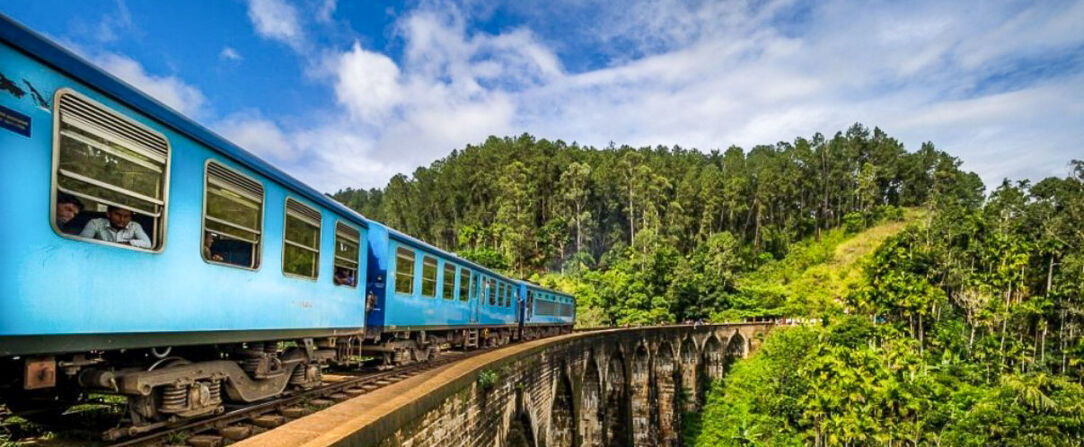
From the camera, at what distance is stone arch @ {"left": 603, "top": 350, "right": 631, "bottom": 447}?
22766 mm

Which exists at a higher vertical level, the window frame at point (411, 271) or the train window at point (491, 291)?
the window frame at point (411, 271)

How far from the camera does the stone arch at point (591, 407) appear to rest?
19.0 metres

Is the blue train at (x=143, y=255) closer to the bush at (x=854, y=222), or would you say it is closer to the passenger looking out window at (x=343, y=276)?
the passenger looking out window at (x=343, y=276)

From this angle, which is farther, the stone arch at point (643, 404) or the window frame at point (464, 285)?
the stone arch at point (643, 404)

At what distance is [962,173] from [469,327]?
254ft

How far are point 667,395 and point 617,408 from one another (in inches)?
381

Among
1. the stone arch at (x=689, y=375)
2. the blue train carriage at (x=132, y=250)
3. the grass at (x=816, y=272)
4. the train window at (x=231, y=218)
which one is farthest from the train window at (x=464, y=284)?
the grass at (x=816, y=272)

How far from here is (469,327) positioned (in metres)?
13.0

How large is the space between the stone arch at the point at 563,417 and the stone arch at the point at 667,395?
13994 mm

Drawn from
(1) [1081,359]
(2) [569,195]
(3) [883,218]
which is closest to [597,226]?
(2) [569,195]

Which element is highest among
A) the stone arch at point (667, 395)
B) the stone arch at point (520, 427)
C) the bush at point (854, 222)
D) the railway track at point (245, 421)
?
the bush at point (854, 222)

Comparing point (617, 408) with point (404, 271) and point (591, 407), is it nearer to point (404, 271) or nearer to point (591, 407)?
point (591, 407)

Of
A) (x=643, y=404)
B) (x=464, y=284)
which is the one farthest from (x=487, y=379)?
(x=643, y=404)

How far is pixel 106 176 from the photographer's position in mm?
3582
